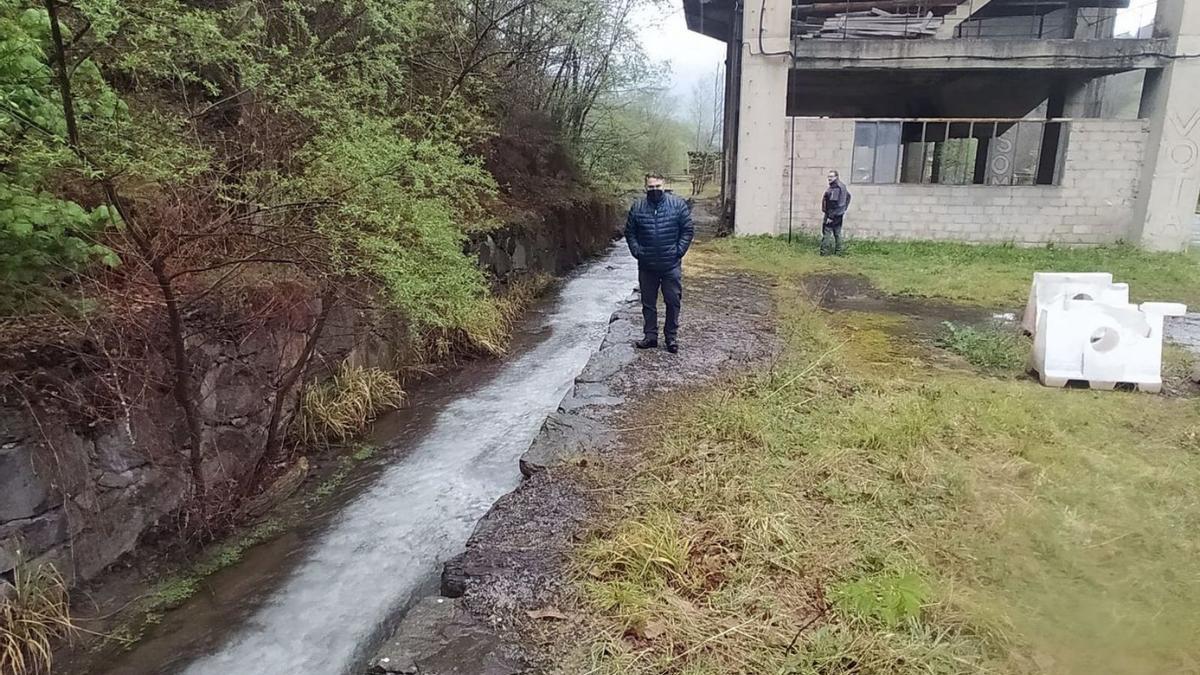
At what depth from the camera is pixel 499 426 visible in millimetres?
6078

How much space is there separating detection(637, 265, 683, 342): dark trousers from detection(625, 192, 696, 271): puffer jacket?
7cm

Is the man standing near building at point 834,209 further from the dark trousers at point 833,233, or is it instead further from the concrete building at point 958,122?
the concrete building at point 958,122

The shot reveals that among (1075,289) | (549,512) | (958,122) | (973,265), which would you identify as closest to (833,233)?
(973,265)

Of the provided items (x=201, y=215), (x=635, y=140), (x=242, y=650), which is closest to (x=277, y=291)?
(x=201, y=215)

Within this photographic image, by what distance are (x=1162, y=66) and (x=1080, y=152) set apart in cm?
167

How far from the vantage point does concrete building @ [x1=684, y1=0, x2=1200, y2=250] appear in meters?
11.8

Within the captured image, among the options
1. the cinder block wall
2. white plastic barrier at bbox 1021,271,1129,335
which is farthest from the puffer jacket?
the cinder block wall

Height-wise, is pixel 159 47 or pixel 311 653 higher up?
pixel 159 47

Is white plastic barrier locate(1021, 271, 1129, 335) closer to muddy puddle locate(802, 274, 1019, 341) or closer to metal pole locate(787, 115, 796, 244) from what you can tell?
muddy puddle locate(802, 274, 1019, 341)

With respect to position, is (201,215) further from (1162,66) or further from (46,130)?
(1162,66)

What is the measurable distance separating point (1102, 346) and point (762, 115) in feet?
27.4

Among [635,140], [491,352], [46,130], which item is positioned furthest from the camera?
[635,140]

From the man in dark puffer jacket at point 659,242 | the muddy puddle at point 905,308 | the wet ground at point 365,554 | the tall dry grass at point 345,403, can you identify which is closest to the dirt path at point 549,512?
the man in dark puffer jacket at point 659,242

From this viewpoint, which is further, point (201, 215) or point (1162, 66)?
point (1162, 66)
